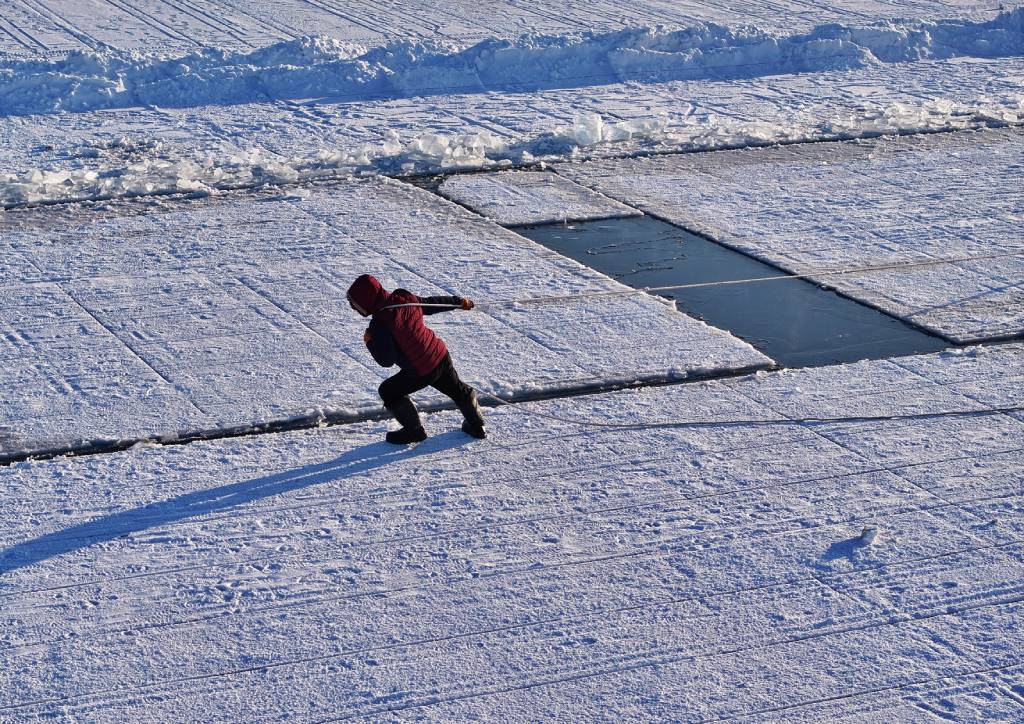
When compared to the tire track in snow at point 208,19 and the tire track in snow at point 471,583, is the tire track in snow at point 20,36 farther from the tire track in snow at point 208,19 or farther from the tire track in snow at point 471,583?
the tire track in snow at point 471,583

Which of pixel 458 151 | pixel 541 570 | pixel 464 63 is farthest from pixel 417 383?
pixel 464 63

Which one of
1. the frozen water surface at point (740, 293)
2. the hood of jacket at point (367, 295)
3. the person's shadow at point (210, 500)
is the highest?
the hood of jacket at point (367, 295)

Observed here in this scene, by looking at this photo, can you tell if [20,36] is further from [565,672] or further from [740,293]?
[565,672]

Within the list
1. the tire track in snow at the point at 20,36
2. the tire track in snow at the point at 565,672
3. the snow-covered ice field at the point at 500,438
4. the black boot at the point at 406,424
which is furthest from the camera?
the tire track in snow at the point at 20,36

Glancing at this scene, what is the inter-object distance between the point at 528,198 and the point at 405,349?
542cm

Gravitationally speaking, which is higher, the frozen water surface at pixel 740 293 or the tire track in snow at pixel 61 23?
the frozen water surface at pixel 740 293

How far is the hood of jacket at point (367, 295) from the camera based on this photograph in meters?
6.20

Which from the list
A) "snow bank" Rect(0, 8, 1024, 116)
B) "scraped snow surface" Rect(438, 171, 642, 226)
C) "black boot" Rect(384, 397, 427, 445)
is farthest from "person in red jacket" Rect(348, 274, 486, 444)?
"snow bank" Rect(0, 8, 1024, 116)

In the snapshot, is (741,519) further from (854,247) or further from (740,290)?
(854,247)

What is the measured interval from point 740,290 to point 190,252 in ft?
13.0

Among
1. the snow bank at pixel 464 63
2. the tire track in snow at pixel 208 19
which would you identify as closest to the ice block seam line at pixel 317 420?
the snow bank at pixel 464 63

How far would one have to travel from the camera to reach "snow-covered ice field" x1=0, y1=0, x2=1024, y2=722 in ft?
15.9

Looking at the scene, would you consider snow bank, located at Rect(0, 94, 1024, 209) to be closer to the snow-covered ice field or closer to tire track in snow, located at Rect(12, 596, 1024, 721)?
the snow-covered ice field

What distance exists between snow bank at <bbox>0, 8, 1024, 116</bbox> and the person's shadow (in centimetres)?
1001
